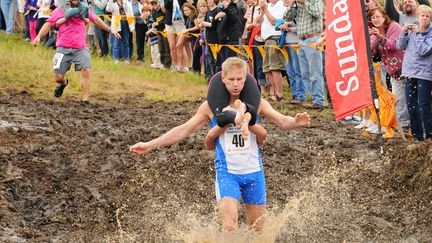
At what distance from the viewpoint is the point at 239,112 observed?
7.33 m

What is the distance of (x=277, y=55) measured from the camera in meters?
16.6

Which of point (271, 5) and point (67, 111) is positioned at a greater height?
point (271, 5)

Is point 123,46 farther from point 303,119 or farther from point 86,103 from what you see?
point 303,119

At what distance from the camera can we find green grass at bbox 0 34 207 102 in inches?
690

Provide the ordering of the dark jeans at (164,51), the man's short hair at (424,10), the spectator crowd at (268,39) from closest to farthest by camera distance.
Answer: the man's short hair at (424,10)
the spectator crowd at (268,39)
the dark jeans at (164,51)

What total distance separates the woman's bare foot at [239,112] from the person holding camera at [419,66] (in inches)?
185

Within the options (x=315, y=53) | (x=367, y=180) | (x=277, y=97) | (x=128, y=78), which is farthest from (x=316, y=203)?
(x=128, y=78)

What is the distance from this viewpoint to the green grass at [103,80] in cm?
1753

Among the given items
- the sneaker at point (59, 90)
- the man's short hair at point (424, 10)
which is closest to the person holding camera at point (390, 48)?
the man's short hair at point (424, 10)

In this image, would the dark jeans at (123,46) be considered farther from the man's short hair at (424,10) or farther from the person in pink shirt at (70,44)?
the man's short hair at (424,10)

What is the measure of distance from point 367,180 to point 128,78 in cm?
937

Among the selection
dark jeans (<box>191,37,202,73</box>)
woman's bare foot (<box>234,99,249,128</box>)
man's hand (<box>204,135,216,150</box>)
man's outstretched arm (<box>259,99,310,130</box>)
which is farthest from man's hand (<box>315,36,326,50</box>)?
woman's bare foot (<box>234,99,249,128</box>)

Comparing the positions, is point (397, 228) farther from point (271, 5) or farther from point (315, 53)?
point (271, 5)

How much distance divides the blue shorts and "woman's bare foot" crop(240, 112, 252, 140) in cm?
65
